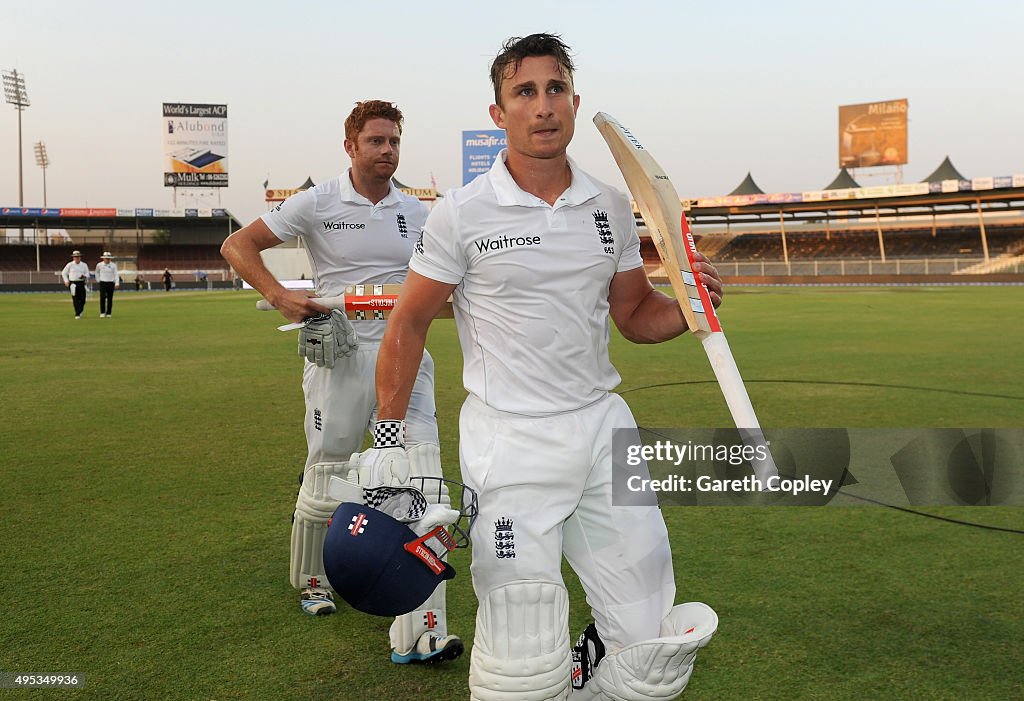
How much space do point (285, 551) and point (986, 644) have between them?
3412 mm

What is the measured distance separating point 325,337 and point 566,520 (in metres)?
1.88

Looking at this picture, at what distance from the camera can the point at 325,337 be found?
4.28 meters

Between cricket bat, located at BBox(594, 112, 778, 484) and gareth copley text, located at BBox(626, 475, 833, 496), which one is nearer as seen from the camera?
cricket bat, located at BBox(594, 112, 778, 484)

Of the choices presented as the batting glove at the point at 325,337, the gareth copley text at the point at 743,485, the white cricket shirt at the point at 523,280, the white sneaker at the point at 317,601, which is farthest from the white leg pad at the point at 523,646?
the gareth copley text at the point at 743,485

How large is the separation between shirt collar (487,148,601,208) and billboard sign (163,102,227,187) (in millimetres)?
77711

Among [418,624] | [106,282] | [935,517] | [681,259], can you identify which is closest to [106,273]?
[106,282]

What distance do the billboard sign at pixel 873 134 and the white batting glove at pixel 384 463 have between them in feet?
261

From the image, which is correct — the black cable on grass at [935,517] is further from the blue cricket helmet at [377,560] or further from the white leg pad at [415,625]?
the blue cricket helmet at [377,560]

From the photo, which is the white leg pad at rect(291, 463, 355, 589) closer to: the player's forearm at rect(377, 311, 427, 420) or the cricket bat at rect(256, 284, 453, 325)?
the cricket bat at rect(256, 284, 453, 325)

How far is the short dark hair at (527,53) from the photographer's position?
2.77 metres

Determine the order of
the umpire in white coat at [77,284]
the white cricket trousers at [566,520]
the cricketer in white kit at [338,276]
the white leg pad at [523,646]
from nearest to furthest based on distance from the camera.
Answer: the white leg pad at [523,646], the white cricket trousers at [566,520], the cricketer in white kit at [338,276], the umpire in white coat at [77,284]

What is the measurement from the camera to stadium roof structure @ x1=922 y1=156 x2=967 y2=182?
66.3m

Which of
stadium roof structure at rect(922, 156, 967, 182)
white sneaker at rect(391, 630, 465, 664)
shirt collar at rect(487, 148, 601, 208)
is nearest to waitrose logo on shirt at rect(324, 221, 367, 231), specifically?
shirt collar at rect(487, 148, 601, 208)

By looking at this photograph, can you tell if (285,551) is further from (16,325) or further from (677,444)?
(16,325)
